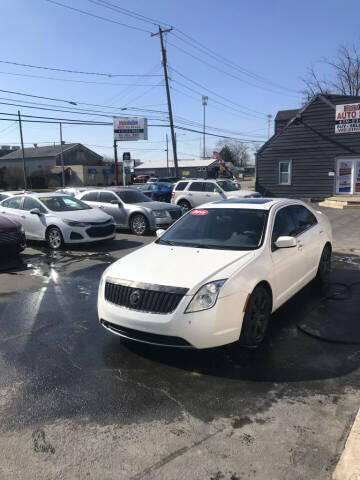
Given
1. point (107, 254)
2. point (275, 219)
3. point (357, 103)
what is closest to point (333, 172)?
point (357, 103)

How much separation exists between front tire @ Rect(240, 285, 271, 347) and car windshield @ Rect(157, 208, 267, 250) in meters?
0.63

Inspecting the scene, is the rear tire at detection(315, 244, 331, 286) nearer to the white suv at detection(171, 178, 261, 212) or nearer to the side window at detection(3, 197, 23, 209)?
the side window at detection(3, 197, 23, 209)

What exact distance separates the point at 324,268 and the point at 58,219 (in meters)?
7.05

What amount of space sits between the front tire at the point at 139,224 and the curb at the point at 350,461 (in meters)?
10.5

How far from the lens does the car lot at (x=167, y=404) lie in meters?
2.68

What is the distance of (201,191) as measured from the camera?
18359 mm

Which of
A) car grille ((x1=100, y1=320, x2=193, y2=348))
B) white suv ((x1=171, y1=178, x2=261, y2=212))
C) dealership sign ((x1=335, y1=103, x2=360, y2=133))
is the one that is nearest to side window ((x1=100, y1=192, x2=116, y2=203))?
white suv ((x1=171, y1=178, x2=261, y2=212))

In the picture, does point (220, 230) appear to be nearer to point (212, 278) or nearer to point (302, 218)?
point (212, 278)

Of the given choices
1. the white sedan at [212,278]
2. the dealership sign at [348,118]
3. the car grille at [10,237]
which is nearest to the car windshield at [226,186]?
the dealership sign at [348,118]

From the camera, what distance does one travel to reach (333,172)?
2248 cm

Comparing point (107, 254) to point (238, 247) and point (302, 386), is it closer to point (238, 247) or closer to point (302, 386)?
point (238, 247)

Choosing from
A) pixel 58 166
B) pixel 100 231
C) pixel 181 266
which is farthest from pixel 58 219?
pixel 58 166

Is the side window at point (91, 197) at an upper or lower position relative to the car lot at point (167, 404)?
upper

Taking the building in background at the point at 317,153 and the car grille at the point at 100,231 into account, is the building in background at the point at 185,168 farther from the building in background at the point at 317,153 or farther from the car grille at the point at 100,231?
the car grille at the point at 100,231
